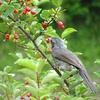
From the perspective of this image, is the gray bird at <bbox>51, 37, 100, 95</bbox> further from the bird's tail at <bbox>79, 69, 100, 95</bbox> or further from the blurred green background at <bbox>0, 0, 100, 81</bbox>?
the blurred green background at <bbox>0, 0, 100, 81</bbox>

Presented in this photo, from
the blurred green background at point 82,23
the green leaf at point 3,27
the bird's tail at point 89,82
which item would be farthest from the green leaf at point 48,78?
the blurred green background at point 82,23

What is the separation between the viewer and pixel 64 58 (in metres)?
3.22

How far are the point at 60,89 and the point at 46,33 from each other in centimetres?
34

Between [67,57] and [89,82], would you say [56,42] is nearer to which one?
[67,57]

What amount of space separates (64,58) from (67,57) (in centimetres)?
11

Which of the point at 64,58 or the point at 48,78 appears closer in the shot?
the point at 48,78

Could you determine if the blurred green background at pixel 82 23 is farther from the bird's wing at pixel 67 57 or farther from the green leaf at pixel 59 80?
the green leaf at pixel 59 80

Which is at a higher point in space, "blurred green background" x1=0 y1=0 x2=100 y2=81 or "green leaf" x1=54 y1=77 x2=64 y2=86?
"blurred green background" x1=0 y1=0 x2=100 y2=81

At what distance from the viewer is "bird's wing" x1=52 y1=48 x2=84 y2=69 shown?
9.94ft

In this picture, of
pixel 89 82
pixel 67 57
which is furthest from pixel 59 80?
pixel 67 57

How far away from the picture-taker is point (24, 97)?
2.59 m

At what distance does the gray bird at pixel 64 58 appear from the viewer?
3006mm

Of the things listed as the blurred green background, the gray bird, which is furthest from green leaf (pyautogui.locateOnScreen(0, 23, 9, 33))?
the blurred green background

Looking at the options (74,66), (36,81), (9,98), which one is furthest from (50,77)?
(74,66)
